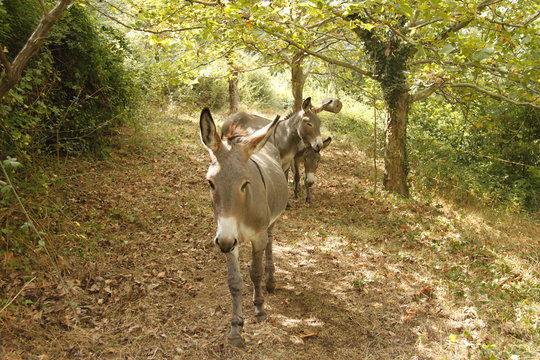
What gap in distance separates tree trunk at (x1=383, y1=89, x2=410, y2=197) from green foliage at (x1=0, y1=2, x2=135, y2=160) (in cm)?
678

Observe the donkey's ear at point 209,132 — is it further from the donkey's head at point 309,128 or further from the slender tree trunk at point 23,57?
the donkey's head at point 309,128

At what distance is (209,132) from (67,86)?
5.65 meters

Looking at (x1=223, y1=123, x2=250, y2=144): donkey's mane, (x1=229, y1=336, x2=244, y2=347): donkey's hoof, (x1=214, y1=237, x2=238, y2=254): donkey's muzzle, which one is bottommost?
(x1=229, y1=336, x2=244, y2=347): donkey's hoof

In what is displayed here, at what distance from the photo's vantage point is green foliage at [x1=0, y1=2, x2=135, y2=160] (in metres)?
5.12

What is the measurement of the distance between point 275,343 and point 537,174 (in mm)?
10701

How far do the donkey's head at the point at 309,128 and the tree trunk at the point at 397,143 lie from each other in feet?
7.65

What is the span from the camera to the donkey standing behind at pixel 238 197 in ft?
10.9

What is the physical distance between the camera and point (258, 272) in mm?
4211

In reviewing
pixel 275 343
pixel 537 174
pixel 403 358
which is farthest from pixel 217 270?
pixel 537 174

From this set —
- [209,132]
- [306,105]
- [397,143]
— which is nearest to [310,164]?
[306,105]

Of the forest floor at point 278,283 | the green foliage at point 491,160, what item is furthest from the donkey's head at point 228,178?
the green foliage at point 491,160

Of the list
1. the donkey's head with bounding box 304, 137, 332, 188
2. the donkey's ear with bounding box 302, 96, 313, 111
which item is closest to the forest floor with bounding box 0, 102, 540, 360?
the donkey's head with bounding box 304, 137, 332, 188

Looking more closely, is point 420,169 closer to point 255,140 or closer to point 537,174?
point 537,174

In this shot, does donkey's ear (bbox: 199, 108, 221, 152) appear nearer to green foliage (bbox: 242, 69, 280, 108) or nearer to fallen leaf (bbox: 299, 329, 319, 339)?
fallen leaf (bbox: 299, 329, 319, 339)
